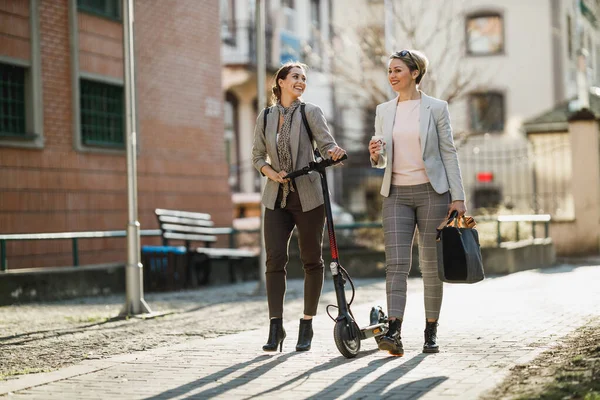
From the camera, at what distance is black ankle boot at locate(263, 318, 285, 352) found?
769cm

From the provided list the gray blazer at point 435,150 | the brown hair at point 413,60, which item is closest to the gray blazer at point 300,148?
the gray blazer at point 435,150

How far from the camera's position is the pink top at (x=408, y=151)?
7.58 m

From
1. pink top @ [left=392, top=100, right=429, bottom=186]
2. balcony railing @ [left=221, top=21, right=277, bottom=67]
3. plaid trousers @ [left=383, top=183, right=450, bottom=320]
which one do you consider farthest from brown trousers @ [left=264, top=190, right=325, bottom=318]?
balcony railing @ [left=221, top=21, right=277, bottom=67]

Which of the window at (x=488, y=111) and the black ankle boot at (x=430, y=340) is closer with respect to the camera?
the black ankle boot at (x=430, y=340)

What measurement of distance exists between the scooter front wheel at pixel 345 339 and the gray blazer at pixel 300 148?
93 centimetres

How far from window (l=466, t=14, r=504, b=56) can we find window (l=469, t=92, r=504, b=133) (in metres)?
1.71

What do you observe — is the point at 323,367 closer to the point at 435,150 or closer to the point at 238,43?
the point at 435,150

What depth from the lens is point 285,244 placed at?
7.86m

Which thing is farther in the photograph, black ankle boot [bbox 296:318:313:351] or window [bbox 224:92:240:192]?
window [bbox 224:92:240:192]

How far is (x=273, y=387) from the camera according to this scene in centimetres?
630

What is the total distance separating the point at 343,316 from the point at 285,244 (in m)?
0.85

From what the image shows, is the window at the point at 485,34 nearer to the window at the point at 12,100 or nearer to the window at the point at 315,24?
the window at the point at 315,24

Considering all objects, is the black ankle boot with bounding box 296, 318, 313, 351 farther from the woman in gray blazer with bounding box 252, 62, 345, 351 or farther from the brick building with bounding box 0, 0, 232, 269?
the brick building with bounding box 0, 0, 232, 269

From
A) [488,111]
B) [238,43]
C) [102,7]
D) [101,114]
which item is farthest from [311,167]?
[488,111]
